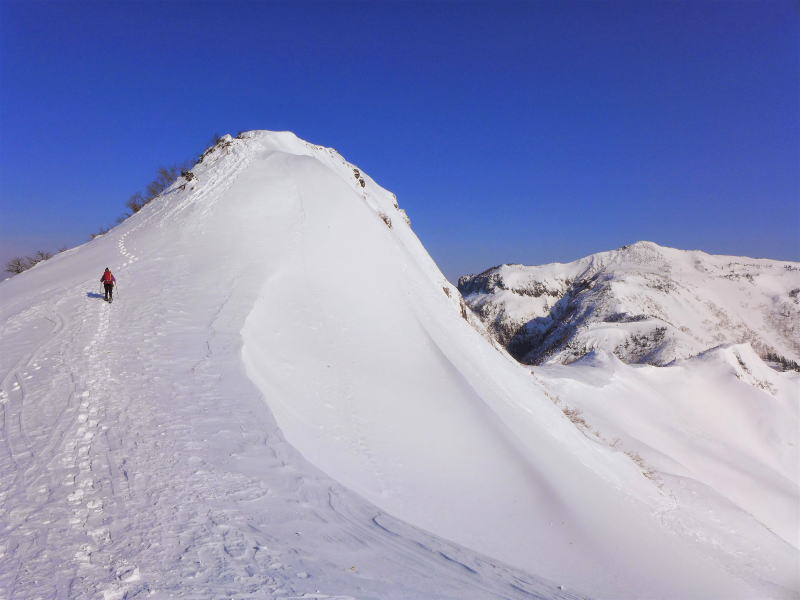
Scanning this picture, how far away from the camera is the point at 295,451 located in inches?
267

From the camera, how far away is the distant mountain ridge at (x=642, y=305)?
7600 cm

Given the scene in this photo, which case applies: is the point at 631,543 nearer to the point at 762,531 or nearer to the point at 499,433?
the point at 499,433

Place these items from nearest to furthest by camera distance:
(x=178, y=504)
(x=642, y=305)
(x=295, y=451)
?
(x=178, y=504), (x=295, y=451), (x=642, y=305)

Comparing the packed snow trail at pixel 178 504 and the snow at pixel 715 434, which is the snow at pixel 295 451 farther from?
the snow at pixel 715 434

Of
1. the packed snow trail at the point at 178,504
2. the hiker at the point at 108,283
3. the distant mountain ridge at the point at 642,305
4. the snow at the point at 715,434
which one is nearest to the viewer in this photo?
the packed snow trail at the point at 178,504

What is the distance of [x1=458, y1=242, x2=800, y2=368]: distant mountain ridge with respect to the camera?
76.0m

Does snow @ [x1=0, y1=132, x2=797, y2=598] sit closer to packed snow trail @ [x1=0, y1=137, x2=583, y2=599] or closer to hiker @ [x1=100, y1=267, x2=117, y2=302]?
packed snow trail @ [x1=0, y1=137, x2=583, y2=599]

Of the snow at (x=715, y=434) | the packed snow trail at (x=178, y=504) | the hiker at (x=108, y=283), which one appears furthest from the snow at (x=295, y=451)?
the snow at (x=715, y=434)

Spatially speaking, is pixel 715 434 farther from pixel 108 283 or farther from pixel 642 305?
pixel 642 305

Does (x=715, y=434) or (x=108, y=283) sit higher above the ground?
(x=715, y=434)

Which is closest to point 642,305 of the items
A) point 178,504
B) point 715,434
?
point 715,434

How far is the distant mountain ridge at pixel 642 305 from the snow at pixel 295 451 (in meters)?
59.3

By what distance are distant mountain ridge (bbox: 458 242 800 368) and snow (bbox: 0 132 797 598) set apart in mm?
59347

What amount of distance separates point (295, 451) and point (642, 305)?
109 metres
